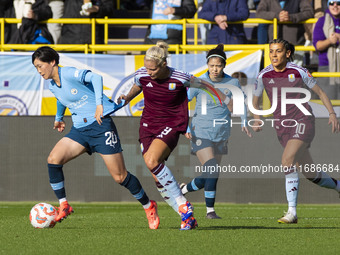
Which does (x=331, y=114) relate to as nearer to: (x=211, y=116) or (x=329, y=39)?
(x=211, y=116)

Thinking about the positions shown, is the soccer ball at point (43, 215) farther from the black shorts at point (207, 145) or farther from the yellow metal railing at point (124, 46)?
the yellow metal railing at point (124, 46)

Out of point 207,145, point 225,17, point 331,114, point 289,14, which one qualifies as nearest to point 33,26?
point 225,17

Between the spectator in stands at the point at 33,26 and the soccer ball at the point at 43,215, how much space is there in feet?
20.7

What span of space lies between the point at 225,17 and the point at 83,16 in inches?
103

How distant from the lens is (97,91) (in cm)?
830

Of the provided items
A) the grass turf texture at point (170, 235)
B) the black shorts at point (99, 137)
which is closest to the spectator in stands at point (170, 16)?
the grass turf texture at point (170, 235)

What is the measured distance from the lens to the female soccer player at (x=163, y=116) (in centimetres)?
819

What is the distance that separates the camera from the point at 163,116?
848cm

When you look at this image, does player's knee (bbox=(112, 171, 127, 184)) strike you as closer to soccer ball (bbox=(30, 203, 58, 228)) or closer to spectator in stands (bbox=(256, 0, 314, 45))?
soccer ball (bbox=(30, 203, 58, 228))

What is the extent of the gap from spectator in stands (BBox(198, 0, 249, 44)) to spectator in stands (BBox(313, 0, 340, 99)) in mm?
1318

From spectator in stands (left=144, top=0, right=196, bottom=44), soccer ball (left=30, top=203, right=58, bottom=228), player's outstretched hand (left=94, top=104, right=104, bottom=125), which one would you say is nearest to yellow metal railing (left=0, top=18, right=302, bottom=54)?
spectator in stands (left=144, top=0, right=196, bottom=44)

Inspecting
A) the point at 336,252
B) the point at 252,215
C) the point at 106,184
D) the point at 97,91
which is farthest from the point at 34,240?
the point at 106,184

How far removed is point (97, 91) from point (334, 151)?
597 cm

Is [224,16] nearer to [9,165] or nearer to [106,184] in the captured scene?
[106,184]
